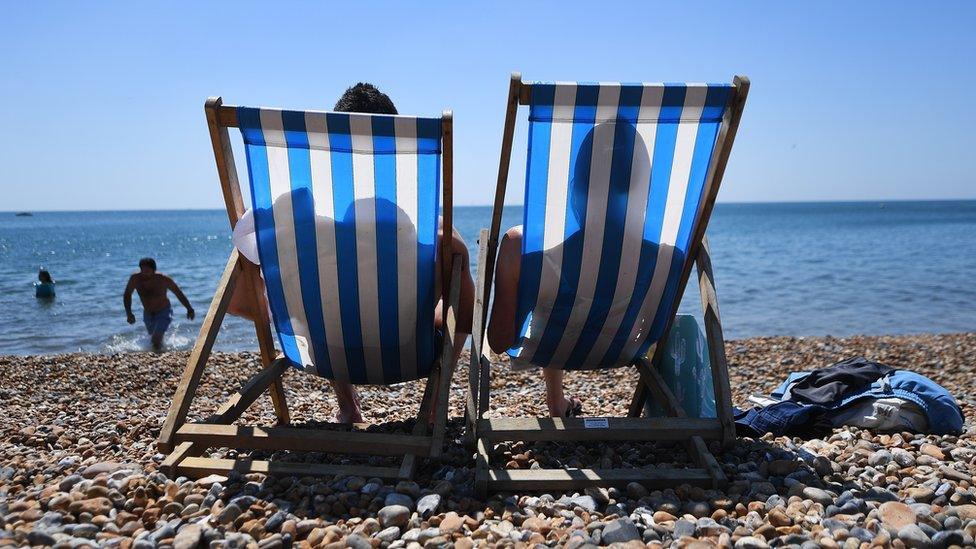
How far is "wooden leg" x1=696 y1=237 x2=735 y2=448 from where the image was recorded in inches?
106

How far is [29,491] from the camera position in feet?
7.65

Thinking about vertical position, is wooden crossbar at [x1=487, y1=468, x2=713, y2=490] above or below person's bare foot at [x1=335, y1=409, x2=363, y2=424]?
above

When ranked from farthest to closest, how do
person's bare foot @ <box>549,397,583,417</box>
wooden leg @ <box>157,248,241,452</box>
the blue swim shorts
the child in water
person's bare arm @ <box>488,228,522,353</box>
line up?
the child in water, the blue swim shorts, person's bare foot @ <box>549,397,583,417</box>, person's bare arm @ <box>488,228,522,353</box>, wooden leg @ <box>157,248,241,452</box>

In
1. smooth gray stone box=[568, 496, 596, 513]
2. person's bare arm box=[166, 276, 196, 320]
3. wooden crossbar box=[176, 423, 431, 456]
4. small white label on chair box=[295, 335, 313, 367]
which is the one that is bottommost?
person's bare arm box=[166, 276, 196, 320]

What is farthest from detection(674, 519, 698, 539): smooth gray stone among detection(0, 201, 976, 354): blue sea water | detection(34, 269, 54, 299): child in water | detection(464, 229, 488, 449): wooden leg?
detection(34, 269, 54, 299): child in water

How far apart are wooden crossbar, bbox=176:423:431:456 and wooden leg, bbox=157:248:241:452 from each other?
0.05 metres

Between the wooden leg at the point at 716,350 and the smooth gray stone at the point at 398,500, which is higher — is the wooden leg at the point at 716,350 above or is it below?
above

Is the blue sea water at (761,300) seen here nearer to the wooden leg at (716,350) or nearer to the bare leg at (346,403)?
the bare leg at (346,403)

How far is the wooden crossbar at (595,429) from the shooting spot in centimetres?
262

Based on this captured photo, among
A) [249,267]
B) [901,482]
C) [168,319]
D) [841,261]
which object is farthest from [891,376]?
[841,261]

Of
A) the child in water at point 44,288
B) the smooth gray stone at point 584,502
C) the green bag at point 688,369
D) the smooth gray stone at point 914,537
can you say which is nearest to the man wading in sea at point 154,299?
the child in water at point 44,288

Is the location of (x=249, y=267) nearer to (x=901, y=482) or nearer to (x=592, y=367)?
(x=592, y=367)

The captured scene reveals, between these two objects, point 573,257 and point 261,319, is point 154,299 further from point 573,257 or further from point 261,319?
point 573,257

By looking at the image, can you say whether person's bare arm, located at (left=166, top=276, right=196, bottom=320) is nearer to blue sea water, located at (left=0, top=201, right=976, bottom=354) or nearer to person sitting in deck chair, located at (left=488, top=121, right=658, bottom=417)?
blue sea water, located at (left=0, top=201, right=976, bottom=354)
